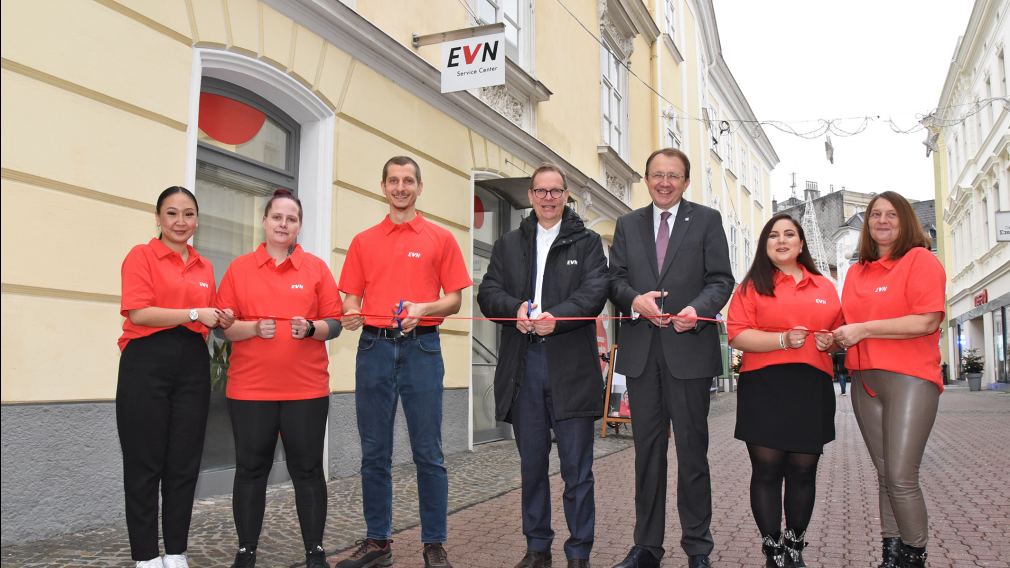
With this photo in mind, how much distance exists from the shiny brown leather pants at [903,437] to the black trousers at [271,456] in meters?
2.61

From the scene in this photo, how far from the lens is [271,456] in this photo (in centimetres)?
356

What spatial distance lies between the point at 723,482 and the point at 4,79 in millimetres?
6073

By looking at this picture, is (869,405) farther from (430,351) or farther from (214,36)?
(214,36)

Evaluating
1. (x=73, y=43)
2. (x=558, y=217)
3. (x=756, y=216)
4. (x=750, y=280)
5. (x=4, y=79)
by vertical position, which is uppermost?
(x=756, y=216)

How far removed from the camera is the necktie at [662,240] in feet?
12.9

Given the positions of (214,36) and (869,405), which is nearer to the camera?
(869,405)

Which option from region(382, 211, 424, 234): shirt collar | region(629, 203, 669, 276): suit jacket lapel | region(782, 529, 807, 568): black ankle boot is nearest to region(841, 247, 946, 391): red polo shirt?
region(782, 529, 807, 568): black ankle boot

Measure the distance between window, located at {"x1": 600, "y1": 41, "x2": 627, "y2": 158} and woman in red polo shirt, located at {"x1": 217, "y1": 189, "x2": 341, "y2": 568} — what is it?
10898mm

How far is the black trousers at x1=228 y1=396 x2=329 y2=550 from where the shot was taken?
3457 millimetres

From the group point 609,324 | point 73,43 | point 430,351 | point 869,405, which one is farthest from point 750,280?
point 609,324

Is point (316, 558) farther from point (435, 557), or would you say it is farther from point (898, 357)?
point (898, 357)

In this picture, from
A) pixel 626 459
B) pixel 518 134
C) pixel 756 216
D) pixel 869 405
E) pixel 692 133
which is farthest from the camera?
pixel 756 216

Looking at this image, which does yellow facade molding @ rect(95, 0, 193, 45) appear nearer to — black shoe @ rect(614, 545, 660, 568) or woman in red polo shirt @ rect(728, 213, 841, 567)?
Result: woman in red polo shirt @ rect(728, 213, 841, 567)

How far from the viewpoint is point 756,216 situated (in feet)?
115
